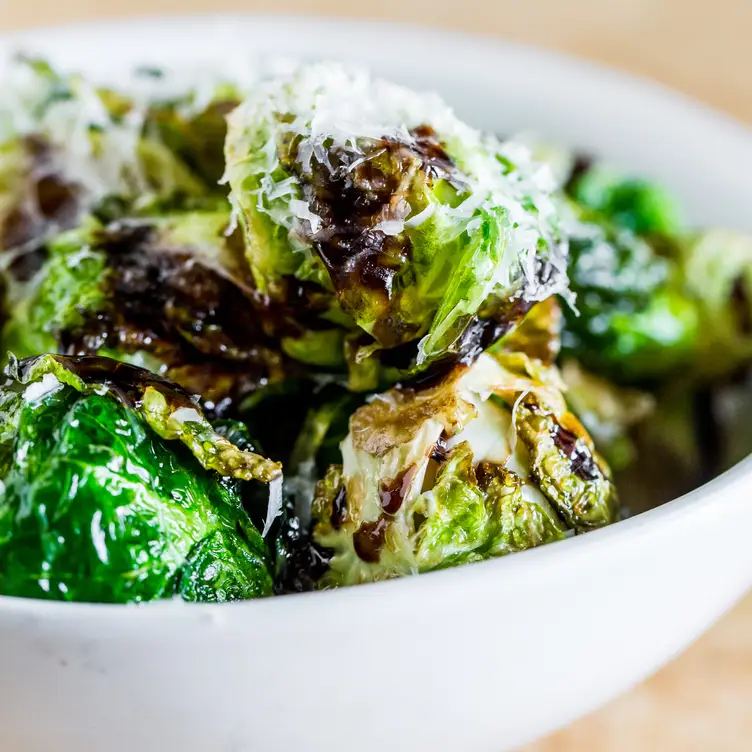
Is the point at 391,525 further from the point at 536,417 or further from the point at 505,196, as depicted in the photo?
the point at 505,196

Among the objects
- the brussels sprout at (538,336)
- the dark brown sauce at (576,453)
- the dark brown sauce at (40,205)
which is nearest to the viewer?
the dark brown sauce at (576,453)

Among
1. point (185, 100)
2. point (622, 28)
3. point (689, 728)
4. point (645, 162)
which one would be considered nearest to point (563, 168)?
point (645, 162)

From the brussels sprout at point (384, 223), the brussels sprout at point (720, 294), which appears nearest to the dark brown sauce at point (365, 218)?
the brussels sprout at point (384, 223)

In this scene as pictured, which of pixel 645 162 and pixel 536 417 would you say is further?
pixel 645 162

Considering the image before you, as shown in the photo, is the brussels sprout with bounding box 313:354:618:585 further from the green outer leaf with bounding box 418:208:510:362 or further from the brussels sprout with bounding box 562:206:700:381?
the brussels sprout with bounding box 562:206:700:381

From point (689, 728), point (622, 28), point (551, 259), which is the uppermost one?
point (551, 259)

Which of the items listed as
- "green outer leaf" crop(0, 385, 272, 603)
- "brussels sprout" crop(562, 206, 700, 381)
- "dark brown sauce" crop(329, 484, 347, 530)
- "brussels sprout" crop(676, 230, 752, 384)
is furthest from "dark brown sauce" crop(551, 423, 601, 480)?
"brussels sprout" crop(676, 230, 752, 384)

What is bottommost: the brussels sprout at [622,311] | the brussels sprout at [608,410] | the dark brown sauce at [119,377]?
the brussels sprout at [608,410]

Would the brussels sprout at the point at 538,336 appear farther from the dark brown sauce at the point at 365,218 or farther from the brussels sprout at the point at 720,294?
the brussels sprout at the point at 720,294

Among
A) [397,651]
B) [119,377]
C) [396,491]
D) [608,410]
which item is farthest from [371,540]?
[608,410]
